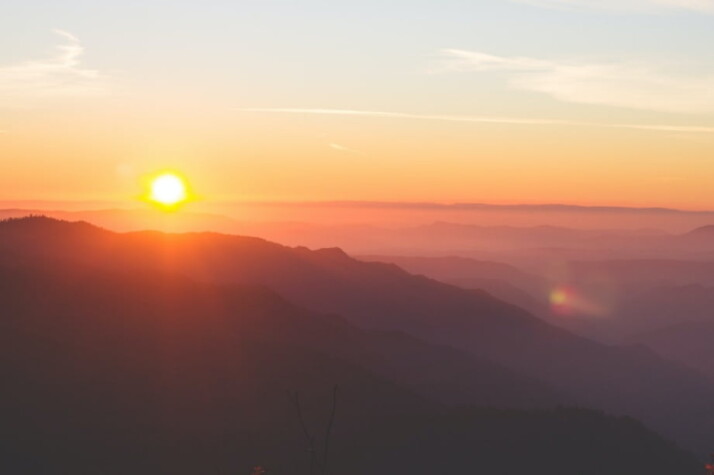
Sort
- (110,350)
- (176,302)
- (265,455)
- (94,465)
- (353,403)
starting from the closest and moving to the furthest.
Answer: (94,465) → (265,455) → (110,350) → (353,403) → (176,302)

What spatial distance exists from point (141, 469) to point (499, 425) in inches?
1916

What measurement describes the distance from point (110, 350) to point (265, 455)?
33532mm

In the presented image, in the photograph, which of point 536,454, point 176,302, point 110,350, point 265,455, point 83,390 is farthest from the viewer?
point 176,302

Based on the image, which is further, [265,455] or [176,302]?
[176,302]

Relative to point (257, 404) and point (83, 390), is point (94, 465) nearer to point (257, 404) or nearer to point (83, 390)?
point (83, 390)

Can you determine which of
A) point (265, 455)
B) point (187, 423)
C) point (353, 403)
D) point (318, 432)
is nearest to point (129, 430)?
point (187, 423)

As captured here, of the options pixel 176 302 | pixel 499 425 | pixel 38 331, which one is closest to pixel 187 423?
pixel 38 331

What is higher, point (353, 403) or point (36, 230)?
point (36, 230)

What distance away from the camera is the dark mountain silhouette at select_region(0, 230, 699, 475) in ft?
300

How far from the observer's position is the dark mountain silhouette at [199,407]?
9150cm

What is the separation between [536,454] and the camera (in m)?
109

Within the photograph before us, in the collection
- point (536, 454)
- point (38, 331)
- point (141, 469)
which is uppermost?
point (38, 331)

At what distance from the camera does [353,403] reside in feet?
424

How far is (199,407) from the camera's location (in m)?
110
